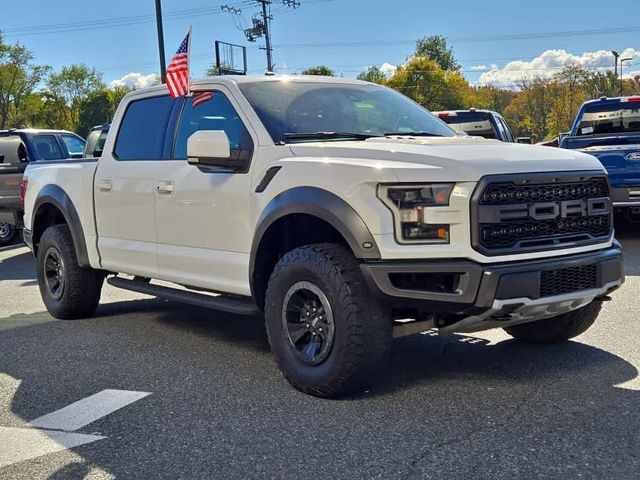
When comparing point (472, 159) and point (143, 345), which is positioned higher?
point (472, 159)

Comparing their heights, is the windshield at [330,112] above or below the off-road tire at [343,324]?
above

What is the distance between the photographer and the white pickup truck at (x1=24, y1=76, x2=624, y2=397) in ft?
12.7

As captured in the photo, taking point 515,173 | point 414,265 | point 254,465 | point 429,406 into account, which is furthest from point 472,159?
point 254,465

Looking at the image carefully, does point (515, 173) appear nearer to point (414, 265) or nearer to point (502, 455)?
point (414, 265)

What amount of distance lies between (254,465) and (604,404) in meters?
1.96

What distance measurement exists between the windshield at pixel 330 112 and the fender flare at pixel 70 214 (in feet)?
7.55

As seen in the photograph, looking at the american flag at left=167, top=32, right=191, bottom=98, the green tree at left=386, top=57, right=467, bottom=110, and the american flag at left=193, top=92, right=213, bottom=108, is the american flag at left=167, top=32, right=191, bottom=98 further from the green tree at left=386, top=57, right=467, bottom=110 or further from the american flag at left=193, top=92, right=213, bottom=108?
the green tree at left=386, top=57, right=467, bottom=110

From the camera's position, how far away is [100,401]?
14.5 feet

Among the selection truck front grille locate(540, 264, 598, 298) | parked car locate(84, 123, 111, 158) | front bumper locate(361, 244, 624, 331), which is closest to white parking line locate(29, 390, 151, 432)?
front bumper locate(361, 244, 624, 331)

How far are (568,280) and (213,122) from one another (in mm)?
2674

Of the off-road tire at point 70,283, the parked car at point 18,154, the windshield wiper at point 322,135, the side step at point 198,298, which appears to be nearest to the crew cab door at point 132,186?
the side step at point 198,298

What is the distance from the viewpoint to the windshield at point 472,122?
12.3 metres

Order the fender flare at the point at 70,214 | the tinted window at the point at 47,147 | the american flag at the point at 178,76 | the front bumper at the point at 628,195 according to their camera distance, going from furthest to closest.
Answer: the tinted window at the point at 47,147
the front bumper at the point at 628,195
the fender flare at the point at 70,214
the american flag at the point at 178,76

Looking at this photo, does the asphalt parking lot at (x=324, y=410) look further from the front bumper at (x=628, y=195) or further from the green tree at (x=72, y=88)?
the green tree at (x=72, y=88)
